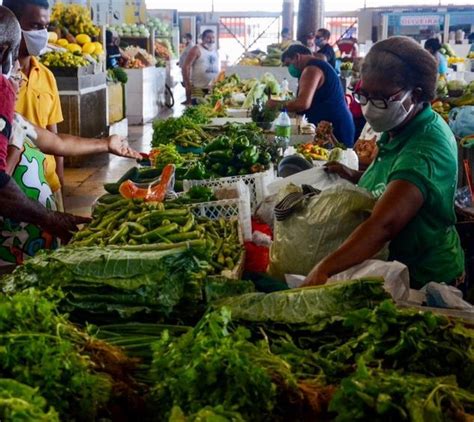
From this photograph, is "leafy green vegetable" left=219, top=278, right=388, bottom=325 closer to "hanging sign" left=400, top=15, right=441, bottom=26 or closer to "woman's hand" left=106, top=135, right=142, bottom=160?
"woman's hand" left=106, top=135, right=142, bottom=160

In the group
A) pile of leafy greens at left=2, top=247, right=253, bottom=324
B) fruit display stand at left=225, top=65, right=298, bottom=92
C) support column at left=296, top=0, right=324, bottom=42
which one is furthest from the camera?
support column at left=296, top=0, right=324, bottom=42

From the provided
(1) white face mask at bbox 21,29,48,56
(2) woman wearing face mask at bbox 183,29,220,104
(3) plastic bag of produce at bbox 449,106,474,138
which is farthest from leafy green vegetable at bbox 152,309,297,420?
(2) woman wearing face mask at bbox 183,29,220,104

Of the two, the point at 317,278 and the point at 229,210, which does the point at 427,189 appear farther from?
the point at 229,210

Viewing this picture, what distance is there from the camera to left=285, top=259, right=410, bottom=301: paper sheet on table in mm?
2684

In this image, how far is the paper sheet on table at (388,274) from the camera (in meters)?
2.68

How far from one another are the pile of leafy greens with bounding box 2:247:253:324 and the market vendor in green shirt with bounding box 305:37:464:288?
2.20ft

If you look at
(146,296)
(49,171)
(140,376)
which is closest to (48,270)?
(146,296)

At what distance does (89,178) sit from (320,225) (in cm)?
775

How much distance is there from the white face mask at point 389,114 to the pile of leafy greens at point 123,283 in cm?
117

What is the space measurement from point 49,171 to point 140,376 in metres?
2.81

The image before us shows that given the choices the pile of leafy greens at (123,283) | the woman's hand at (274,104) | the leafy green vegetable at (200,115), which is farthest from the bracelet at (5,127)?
the woman's hand at (274,104)

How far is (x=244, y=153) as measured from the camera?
4895mm

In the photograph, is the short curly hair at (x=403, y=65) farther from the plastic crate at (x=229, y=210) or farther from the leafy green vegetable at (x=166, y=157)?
the leafy green vegetable at (x=166, y=157)

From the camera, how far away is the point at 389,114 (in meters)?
3.15
